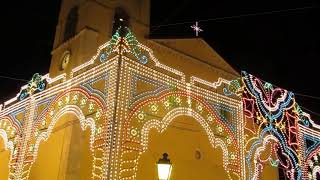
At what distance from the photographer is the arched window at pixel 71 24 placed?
790 inches

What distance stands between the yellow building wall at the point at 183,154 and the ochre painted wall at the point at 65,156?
2139 mm

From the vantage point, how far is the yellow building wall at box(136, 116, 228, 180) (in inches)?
635

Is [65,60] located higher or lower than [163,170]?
higher

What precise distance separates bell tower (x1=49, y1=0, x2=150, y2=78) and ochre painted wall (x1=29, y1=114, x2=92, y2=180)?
3239 mm

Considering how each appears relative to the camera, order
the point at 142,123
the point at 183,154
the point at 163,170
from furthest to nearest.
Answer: the point at 183,154
the point at 142,123
the point at 163,170

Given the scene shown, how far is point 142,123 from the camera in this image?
9.94 metres

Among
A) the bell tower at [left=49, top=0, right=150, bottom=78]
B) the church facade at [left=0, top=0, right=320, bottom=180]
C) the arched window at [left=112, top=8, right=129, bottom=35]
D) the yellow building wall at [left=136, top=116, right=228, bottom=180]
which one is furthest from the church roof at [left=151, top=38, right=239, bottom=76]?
the yellow building wall at [left=136, top=116, right=228, bottom=180]

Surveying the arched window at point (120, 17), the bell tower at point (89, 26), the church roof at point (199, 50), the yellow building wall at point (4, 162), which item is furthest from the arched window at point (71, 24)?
the yellow building wall at point (4, 162)

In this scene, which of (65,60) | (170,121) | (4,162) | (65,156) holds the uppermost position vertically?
(65,60)

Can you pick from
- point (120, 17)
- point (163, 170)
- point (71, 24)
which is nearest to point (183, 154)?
point (120, 17)

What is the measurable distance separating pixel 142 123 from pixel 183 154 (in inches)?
292

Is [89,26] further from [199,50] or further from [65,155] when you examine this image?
[65,155]

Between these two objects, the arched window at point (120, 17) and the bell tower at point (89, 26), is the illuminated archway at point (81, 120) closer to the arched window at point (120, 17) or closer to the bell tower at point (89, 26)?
the bell tower at point (89, 26)

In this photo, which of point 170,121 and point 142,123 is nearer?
point 142,123
